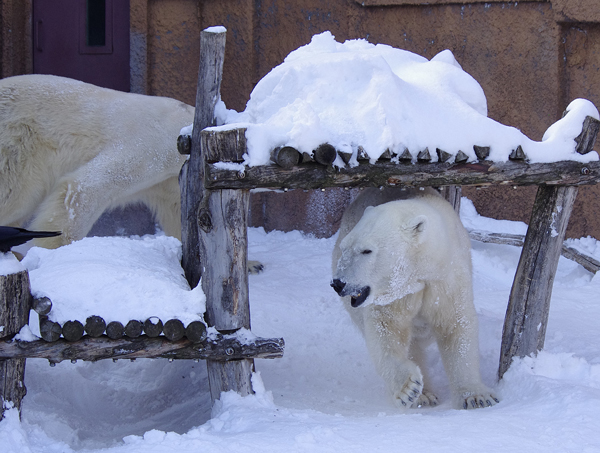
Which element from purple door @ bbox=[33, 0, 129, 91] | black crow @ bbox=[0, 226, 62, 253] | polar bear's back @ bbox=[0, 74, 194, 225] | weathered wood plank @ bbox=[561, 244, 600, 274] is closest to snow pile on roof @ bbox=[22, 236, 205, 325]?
black crow @ bbox=[0, 226, 62, 253]

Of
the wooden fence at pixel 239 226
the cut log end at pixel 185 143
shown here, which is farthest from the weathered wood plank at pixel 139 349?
the cut log end at pixel 185 143

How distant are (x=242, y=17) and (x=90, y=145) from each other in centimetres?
226

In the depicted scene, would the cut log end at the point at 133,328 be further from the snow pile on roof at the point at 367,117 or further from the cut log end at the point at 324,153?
the cut log end at the point at 324,153

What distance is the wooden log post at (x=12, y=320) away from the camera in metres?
1.96

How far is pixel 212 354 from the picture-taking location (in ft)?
7.53

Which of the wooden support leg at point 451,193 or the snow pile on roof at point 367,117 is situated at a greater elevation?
the snow pile on roof at point 367,117

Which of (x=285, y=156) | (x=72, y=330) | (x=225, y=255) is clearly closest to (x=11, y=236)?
(x=72, y=330)

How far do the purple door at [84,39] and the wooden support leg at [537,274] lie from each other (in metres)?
4.52

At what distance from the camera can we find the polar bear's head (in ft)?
8.01

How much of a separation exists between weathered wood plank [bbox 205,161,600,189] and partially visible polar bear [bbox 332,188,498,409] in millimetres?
184

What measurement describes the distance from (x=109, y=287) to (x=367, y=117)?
1156 mm

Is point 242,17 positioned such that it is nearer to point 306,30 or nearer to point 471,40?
point 306,30

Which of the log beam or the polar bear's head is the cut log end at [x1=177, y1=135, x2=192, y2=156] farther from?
the polar bear's head

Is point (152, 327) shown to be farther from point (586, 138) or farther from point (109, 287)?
point (586, 138)
